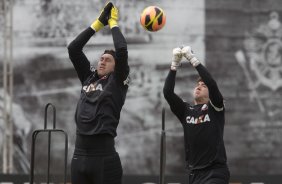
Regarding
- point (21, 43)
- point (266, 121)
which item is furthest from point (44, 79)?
point (266, 121)

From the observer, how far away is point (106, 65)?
5969 mm

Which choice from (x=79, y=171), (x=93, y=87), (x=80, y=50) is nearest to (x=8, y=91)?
(x=80, y=50)

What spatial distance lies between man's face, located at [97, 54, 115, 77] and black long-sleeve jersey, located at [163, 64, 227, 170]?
0.88 m

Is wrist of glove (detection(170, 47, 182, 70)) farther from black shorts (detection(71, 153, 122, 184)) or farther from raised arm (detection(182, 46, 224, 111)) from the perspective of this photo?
black shorts (detection(71, 153, 122, 184))

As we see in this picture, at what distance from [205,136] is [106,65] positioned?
1205 mm

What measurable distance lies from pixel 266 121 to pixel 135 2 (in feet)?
11.0

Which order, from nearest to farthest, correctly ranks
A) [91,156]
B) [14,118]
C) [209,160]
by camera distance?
[91,156] → [209,160] → [14,118]

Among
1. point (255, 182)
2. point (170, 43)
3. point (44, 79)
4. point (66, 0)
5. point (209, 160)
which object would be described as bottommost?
point (255, 182)

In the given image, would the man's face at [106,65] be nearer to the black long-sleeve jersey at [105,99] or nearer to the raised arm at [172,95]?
the black long-sleeve jersey at [105,99]

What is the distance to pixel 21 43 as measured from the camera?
11.9 meters

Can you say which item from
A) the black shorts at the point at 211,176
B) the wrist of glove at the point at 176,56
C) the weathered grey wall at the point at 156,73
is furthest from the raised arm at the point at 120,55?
the weathered grey wall at the point at 156,73

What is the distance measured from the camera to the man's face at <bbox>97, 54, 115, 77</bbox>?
596cm

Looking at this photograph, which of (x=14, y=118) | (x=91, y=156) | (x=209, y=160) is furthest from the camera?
(x=14, y=118)

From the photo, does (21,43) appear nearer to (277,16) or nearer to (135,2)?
(135,2)
